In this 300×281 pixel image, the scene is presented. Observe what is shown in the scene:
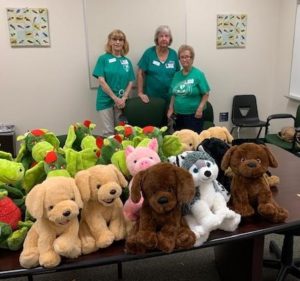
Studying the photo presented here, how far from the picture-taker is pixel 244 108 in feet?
13.9

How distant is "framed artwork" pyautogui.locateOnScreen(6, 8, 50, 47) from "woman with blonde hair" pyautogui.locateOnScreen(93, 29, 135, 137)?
2.29 feet

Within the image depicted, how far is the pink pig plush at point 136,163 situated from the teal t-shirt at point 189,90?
1.88 metres

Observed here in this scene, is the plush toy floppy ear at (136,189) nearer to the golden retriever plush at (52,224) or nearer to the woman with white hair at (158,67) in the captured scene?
the golden retriever plush at (52,224)

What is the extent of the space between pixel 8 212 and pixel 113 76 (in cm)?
244

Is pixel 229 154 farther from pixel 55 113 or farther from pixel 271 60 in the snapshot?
pixel 271 60

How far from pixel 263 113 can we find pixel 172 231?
366cm

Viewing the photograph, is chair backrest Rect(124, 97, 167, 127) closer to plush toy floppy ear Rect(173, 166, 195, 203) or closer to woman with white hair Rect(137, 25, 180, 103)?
woman with white hair Rect(137, 25, 180, 103)

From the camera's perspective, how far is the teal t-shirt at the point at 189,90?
3.21 m

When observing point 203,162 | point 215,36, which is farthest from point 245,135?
point 203,162

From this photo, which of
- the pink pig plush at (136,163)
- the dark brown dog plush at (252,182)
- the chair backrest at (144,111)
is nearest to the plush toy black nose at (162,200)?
the pink pig plush at (136,163)

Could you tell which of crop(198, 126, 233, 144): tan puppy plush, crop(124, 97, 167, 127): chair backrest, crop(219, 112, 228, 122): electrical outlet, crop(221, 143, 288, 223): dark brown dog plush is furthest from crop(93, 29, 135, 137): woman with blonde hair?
crop(221, 143, 288, 223): dark brown dog plush

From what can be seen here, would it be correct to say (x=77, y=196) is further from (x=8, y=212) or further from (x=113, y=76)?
(x=113, y=76)

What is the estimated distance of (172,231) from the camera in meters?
1.17

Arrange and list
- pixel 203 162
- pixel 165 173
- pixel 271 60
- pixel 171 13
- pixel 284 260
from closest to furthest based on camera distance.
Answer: pixel 165 173, pixel 203 162, pixel 284 260, pixel 171 13, pixel 271 60
